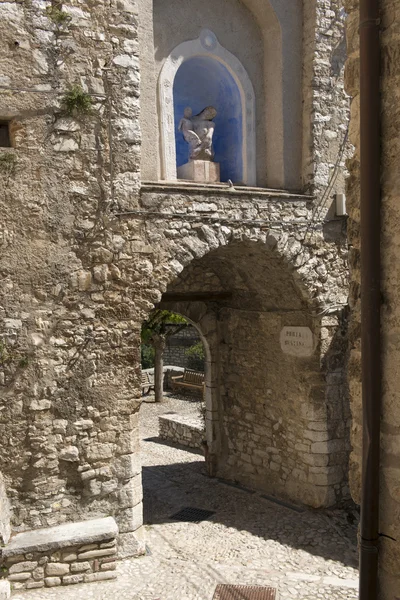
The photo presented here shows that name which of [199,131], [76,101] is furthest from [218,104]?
[76,101]

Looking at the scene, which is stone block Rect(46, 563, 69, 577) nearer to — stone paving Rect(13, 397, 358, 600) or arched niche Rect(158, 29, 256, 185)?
stone paving Rect(13, 397, 358, 600)

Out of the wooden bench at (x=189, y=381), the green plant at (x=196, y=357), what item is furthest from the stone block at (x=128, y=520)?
the green plant at (x=196, y=357)

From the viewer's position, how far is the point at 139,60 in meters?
6.18

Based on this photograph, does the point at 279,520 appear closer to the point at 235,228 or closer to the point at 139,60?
the point at 235,228

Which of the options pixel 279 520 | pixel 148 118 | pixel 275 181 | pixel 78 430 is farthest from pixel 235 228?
pixel 279 520

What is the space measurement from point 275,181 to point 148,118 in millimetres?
1897

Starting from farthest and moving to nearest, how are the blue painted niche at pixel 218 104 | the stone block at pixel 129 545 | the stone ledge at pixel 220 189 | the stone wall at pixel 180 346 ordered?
the stone wall at pixel 180 346 < the blue painted niche at pixel 218 104 < the stone ledge at pixel 220 189 < the stone block at pixel 129 545

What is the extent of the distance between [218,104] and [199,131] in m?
0.70

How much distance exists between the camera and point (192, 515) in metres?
7.56

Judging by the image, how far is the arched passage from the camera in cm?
746

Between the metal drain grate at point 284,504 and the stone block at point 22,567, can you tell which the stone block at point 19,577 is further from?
the metal drain grate at point 284,504

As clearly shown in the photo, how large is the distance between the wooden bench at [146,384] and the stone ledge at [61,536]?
11165 millimetres

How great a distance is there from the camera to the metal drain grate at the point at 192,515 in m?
7.41

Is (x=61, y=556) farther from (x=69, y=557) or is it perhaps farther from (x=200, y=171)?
(x=200, y=171)
